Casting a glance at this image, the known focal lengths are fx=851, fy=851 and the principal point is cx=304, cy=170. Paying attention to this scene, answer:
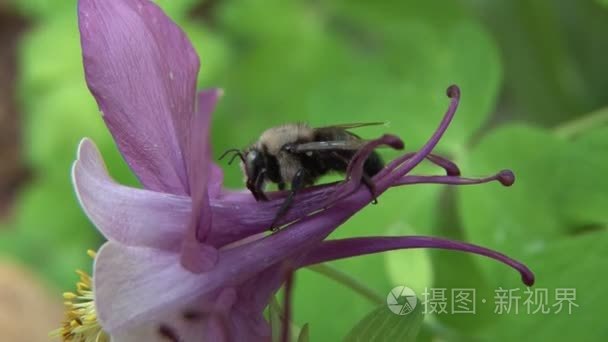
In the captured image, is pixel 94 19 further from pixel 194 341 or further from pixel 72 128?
pixel 72 128

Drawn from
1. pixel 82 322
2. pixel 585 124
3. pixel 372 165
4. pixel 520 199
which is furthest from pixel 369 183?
pixel 585 124

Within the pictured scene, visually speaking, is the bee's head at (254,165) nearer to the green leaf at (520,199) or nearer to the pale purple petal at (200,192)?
the pale purple petal at (200,192)

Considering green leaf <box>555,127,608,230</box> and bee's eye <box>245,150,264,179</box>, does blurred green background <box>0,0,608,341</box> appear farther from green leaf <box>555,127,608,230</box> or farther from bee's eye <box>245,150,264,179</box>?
bee's eye <box>245,150,264,179</box>

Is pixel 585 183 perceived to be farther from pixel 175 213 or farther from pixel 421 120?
pixel 175 213

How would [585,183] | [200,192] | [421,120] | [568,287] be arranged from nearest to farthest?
[200,192], [568,287], [585,183], [421,120]

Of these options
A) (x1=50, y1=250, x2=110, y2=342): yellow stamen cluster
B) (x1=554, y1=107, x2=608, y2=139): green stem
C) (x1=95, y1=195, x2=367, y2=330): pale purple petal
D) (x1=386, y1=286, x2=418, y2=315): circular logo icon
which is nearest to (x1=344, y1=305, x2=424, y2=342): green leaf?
(x1=386, y1=286, x2=418, y2=315): circular logo icon

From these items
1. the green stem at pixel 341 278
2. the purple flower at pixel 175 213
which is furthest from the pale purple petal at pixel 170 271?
the green stem at pixel 341 278
